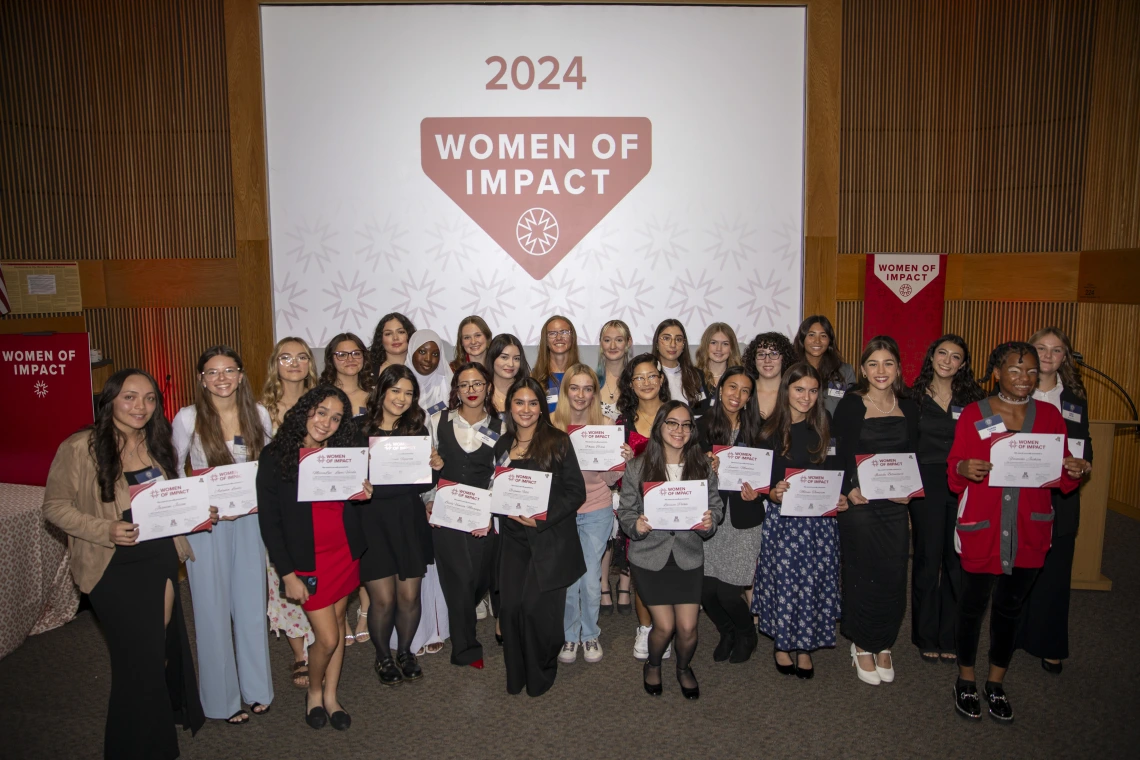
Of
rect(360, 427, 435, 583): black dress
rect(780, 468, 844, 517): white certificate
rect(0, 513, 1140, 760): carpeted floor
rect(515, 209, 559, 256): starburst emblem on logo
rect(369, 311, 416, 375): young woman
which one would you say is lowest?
rect(0, 513, 1140, 760): carpeted floor

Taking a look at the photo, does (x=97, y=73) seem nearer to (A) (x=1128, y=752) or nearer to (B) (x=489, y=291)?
(B) (x=489, y=291)

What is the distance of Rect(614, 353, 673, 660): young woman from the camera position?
142 inches

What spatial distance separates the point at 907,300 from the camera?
21.2 ft

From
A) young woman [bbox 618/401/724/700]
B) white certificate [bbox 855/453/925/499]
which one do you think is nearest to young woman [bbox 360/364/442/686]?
young woman [bbox 618/401/724/700]

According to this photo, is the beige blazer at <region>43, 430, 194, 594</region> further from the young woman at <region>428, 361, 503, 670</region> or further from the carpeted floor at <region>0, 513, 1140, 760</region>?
the young woman at <region>428, 361, 503, 670</region>

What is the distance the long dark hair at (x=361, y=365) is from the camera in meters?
3.78

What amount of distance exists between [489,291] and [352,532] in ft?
11.3

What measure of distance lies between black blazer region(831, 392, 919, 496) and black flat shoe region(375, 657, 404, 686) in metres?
2.36

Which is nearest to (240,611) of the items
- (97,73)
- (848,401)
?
(848,401)

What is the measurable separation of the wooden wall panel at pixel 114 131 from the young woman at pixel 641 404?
446cm

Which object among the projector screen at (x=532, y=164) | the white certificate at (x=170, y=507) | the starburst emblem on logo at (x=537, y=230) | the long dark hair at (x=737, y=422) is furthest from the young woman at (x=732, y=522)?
the starburst emblem on logo at (x=537, y=230)

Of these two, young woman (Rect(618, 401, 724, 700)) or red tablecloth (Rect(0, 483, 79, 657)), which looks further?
red tablecloth (Rect(0, 483, 79, 657))

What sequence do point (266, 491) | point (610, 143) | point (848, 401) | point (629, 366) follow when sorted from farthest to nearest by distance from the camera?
point (610, 143)
point (629, 366)
point (848, 401)
point (266, 491)

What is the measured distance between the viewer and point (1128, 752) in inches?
116
